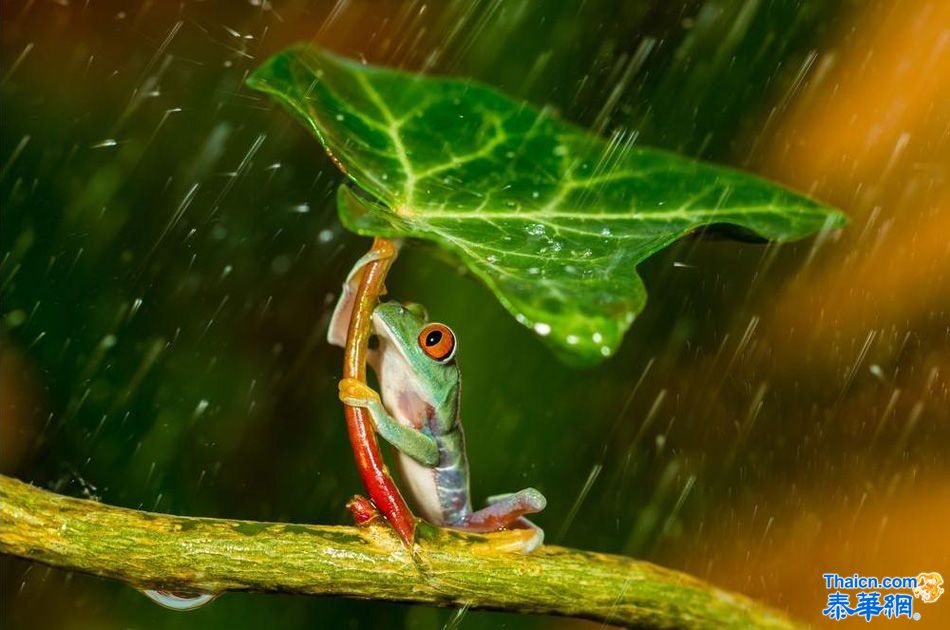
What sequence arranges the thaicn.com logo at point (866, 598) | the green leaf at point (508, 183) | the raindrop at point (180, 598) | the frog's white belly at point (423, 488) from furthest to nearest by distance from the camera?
the thaicn.com logo at point (866, 598) < the frog's white belly at point (423, 488) < the raindrop at point (180, 598) < the green leaf at point (508, 183)

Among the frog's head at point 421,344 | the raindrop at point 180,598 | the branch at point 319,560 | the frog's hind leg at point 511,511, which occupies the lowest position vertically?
the raindrop at point 180,598

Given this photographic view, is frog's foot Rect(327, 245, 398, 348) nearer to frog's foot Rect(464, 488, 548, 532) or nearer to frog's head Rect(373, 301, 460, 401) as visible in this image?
frog's head Rect(373, 301, 460, 401)

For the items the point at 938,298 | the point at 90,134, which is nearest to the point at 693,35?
the point at 938,298

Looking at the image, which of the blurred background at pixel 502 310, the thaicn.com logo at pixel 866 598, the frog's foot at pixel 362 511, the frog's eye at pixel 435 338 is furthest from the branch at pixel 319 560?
the thaicn.com logo at pixel 866 598

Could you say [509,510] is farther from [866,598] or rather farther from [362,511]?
[866,598]

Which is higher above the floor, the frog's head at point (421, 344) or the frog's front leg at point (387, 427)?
the frog's head at point (421, 344)

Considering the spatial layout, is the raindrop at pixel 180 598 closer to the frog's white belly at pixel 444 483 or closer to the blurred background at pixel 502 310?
the frog's white belly at pixel 444 483

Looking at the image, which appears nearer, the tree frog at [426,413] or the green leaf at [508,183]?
the green leaf at [508,183]

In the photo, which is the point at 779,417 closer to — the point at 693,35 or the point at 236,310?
the point at 693,35

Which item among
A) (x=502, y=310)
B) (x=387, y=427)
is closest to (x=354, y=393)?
(x=387, y=427)
